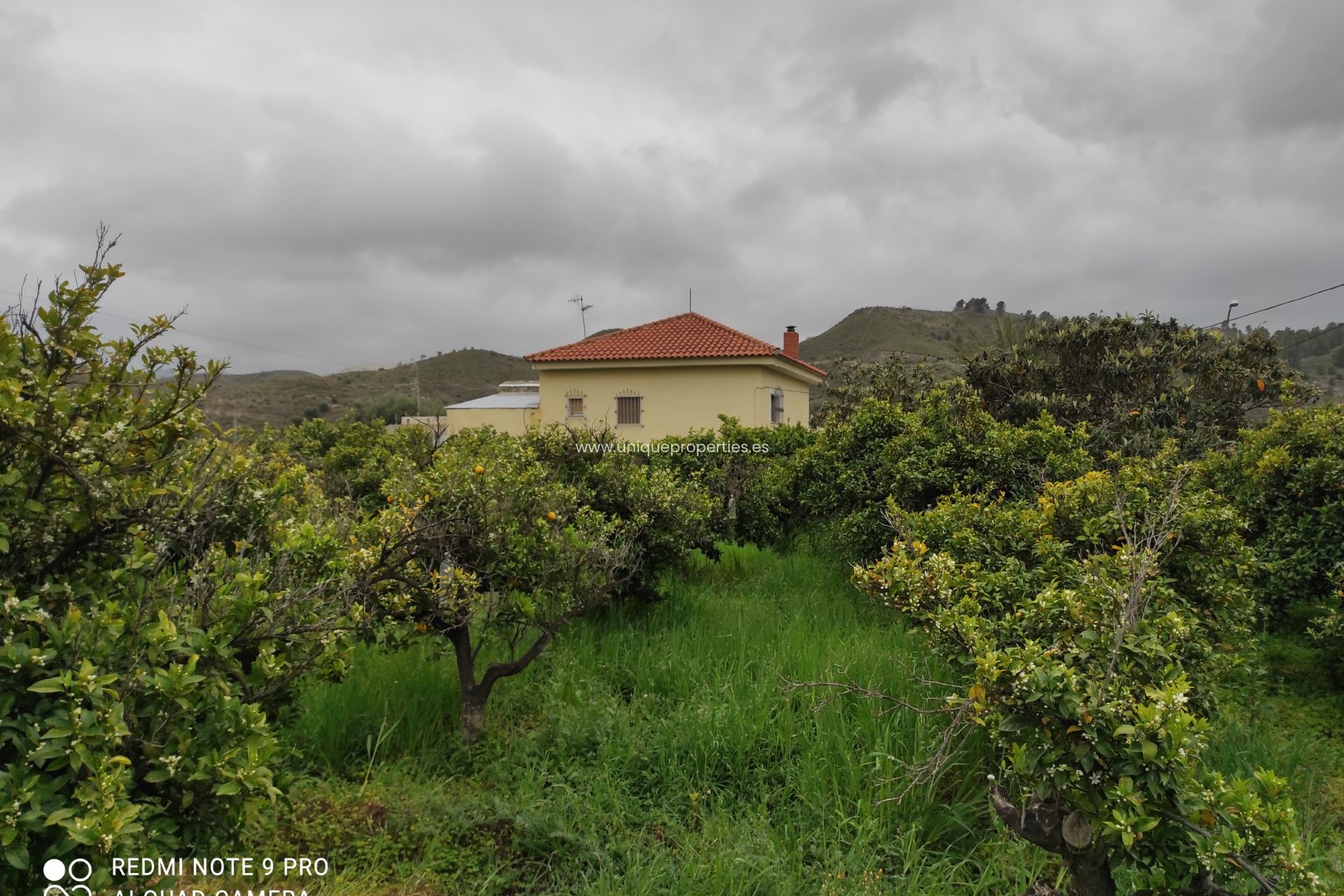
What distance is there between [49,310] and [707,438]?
798cm

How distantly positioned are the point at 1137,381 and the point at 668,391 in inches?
454

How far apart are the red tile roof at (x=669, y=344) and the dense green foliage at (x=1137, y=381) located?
7939 millimetres

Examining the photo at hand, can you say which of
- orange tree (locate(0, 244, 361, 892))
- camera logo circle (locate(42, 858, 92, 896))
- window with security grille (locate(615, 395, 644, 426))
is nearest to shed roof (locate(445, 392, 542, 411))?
window with security grille (locate(615, 395, 644, 426))

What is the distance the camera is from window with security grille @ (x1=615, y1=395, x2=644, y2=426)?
1998cm

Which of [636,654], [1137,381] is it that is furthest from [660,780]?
[1137,381]

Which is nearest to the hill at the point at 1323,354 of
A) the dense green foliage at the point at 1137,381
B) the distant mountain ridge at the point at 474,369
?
the distant mountain ridge at the point at 474,369

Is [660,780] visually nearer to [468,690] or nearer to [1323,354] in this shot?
[468,690]

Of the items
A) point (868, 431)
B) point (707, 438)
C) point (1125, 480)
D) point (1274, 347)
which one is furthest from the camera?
point (1274, 347)

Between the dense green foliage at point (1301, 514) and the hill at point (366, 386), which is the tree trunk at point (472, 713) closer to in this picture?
the dense green foliage at point (1301, 514)

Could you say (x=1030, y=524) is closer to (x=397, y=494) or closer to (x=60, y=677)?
(x=397, y=494)

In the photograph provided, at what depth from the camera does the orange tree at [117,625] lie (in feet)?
5.62

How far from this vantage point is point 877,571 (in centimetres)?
370

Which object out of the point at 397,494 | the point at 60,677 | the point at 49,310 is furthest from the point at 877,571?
the point at 49,310

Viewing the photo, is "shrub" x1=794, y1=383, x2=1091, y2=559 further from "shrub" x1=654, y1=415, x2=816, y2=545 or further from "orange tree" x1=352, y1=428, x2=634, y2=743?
"orange tree" x1=352, y1=428, x2=634, y2=743
